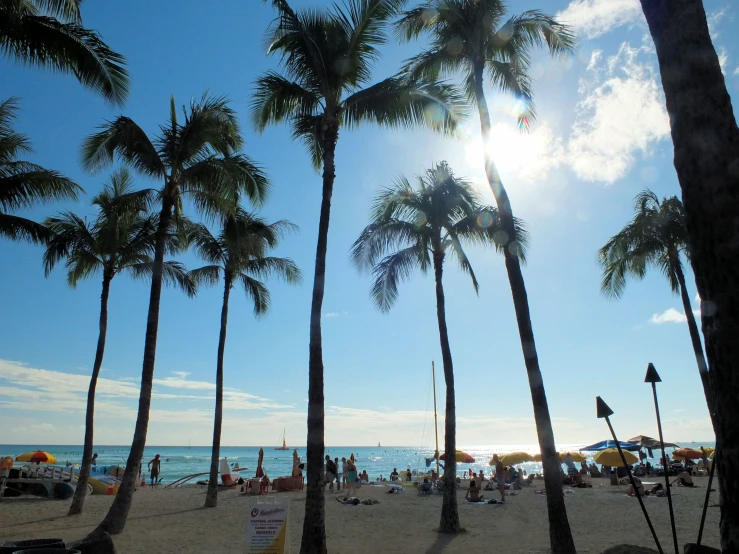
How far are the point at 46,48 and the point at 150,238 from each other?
698cm

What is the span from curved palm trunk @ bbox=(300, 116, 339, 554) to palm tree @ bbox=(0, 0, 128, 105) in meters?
4.55

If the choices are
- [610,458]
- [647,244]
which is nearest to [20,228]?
[647,244]

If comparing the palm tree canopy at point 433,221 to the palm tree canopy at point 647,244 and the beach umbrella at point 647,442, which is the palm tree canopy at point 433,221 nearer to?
the palm tree canopy at point 647,244

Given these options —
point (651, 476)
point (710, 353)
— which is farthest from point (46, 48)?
point (651, 476)

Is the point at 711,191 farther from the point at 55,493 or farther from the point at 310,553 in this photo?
the point at 55,493

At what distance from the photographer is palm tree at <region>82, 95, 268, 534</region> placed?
13.1 metres

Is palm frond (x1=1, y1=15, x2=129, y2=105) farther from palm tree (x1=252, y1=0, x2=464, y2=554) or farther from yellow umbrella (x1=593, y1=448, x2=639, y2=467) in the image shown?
yellow umbrella (x1=593, y1=448, x2=639, y2=467)

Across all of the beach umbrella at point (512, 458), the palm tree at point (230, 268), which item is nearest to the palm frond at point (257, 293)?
the palm tree at point (230, 268)

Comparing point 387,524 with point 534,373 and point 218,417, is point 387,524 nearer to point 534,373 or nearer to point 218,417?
point 534,373

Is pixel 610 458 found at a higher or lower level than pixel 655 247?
lower

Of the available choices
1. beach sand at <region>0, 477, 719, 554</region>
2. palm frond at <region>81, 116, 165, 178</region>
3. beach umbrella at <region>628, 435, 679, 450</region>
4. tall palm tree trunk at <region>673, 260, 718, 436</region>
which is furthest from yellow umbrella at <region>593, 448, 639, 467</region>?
palm frond at <region>81, 116, 165, 178</region>

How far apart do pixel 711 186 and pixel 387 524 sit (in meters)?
12.5

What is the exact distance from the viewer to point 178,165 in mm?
13688

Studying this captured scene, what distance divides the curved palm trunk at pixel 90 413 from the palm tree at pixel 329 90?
869cm
